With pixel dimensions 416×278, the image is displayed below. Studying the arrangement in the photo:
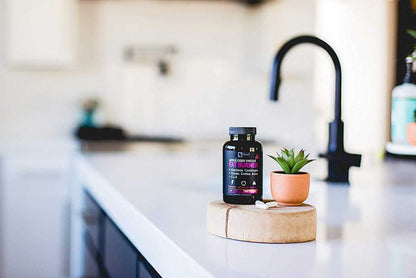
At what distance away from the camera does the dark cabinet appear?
1.03 m

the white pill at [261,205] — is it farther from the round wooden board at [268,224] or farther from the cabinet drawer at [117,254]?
the cabinet drawer at [117,254]

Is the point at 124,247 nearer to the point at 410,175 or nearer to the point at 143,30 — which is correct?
the point at 410,175

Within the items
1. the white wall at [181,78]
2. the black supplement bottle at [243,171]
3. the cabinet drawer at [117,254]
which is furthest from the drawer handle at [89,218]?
the white wall at [181,78]

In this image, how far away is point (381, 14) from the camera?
4.17m

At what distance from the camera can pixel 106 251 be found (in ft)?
4.63

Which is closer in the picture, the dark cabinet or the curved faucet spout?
the dark cabinet

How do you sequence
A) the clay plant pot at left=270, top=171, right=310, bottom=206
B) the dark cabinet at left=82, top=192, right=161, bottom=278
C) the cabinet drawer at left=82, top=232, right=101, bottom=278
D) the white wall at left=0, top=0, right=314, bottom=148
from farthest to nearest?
the white wall at left=0, top=0, right=314, bottom=148
the cabinet drawer at left=82, top=232, right=101, bottom=278
the dark cabinet at left=82, top=192, right=161, bottom=278
the clay plant pot at left=270, top=171, right=310, bottom=206

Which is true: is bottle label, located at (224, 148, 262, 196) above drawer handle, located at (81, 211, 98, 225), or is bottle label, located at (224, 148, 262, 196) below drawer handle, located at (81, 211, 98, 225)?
above

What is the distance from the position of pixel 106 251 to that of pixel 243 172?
2.19 feet

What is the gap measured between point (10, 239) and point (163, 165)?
2.12m

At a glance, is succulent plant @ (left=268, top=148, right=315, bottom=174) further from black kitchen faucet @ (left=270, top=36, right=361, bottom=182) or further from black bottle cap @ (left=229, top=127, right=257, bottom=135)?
black kitchen faucet @ (left=270, top=36, right=361, bottom=182)

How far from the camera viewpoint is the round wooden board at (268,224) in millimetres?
741

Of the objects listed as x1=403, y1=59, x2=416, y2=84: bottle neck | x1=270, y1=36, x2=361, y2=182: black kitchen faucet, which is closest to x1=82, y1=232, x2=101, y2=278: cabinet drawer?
x1=270, y1=36, x2=361, y2=182: black kitchen faucet

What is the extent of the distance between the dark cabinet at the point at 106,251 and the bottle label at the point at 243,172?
19cm
